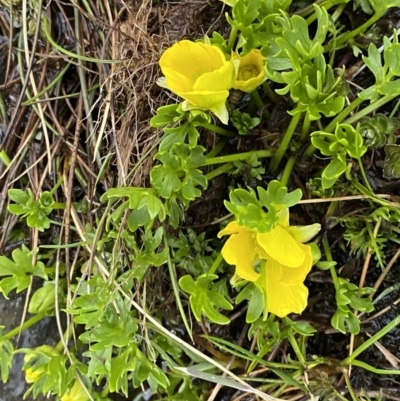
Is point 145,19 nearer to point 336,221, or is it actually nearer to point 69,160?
point 69,160

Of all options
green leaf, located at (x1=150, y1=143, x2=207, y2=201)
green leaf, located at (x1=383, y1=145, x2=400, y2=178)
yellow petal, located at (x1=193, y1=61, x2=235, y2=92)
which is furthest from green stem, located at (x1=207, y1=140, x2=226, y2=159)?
green leaf, located at (x1=383, y1=145, x2=400, y2=178)

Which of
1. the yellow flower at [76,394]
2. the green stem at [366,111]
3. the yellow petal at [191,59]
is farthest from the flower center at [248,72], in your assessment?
the yellow flower at [76,394]

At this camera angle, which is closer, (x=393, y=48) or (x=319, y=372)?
(x=393, y=48)

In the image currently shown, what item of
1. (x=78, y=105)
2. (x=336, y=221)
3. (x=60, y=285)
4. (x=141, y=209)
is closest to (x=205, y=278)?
(x=141, y=209)

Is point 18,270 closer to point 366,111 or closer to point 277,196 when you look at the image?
point 277,196

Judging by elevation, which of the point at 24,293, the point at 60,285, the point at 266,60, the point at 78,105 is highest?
the point at 266,60

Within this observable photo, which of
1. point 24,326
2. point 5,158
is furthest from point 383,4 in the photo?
point 24,326

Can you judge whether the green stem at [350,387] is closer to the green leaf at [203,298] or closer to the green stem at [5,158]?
the green leaf at [203,298]

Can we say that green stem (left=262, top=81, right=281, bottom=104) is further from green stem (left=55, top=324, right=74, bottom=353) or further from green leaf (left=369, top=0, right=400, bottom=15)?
green stem (left=55, top=324, right=74, bottom=353)
